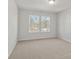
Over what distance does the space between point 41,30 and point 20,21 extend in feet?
6.55

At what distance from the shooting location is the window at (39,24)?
22.5 ft

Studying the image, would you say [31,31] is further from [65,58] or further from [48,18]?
[65,58]

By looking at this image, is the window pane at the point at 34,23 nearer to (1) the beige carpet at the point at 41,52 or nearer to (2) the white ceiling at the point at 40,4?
(2) the white ceiling at the point at 40,4

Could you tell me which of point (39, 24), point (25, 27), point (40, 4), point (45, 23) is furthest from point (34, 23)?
point (40, 4)

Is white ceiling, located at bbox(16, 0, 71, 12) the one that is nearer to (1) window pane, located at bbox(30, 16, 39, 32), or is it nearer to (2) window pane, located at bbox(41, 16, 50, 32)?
(1) window pane, located at bbox(30, 16, 39, 32)

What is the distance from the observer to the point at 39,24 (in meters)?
7.14

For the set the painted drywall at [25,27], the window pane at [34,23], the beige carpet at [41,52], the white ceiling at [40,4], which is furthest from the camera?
the window pane at [34,23]

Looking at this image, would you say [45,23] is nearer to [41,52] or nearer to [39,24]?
[39,24]

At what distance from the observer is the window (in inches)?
270

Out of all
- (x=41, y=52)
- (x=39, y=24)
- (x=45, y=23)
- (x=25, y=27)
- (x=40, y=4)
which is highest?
(x=40, y=4)

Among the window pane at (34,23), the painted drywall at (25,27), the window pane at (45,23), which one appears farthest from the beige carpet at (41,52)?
the window pane at (45,23)
